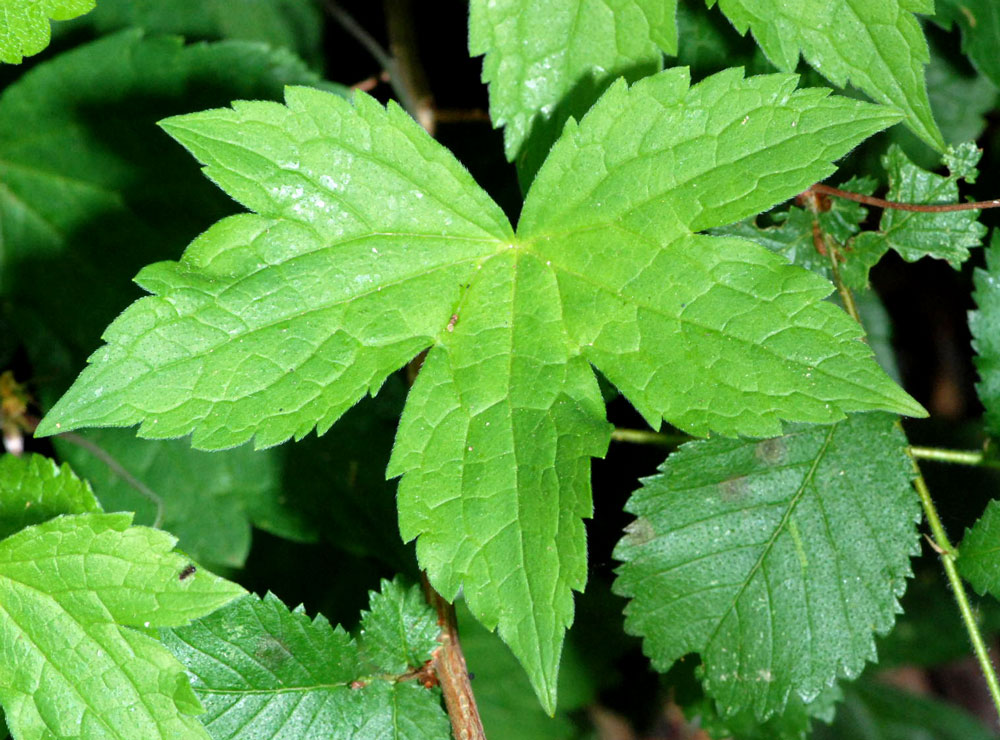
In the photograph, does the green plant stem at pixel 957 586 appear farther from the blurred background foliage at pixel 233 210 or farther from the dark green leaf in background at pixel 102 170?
the dark green leaf in background at pixel 102 170

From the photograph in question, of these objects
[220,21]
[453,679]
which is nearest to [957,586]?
[453,679]

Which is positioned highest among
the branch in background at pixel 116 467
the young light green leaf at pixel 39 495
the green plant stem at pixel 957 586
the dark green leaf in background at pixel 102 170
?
the dark green leaf in background at pixel 102 170

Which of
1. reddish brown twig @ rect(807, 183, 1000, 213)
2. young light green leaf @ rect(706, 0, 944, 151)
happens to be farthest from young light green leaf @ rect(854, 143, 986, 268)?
young light green leaf @ rect(706, 0, 944, 151)

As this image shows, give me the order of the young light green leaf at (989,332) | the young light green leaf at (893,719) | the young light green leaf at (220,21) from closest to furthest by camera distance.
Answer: the young light green leaf at (989,332)
the young light green leaf at (220,21)
the young light green leaf at (893,719)

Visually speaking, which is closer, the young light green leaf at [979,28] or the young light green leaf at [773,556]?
the young light green leaf at [773,556]


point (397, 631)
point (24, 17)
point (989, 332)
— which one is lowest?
point (989, 332)

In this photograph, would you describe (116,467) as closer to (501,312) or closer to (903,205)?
(501,312)

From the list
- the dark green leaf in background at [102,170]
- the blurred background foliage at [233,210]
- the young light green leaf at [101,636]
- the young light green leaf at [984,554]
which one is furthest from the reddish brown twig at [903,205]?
the young light green leaf at [101,636]
